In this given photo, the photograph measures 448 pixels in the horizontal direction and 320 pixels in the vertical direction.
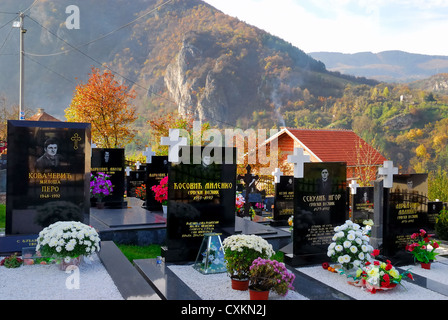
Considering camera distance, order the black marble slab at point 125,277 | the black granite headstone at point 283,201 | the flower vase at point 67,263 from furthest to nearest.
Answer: the black granite headstone at point 283,201 → the flower vase at point 67,263 → the black marble slab at point 125,277

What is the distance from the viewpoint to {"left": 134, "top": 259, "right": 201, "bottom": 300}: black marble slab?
17.8ft

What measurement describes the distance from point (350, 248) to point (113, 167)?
8.32 metres

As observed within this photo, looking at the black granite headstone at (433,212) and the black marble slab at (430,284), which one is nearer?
the black marble slab at (430,284)

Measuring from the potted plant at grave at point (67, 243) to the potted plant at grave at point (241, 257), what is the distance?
2014mm

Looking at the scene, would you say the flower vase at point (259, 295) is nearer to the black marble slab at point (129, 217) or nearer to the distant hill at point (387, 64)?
the black marble slab at point (129, 217)

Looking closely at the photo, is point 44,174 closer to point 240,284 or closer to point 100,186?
point 240,284

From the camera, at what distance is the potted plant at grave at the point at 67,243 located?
618 centimetres

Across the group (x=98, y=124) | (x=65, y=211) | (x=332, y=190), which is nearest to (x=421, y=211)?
(x=332, y=190)

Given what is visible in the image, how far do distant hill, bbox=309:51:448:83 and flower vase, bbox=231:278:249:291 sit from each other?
91579 mm

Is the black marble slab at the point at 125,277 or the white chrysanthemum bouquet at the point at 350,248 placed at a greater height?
the white chrysanthemum bouquet at the point at 350,248

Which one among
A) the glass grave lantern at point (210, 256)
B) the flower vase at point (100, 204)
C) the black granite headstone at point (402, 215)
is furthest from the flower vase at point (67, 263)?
the flower vase at point (100, 204)

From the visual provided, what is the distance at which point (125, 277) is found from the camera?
6.03 m

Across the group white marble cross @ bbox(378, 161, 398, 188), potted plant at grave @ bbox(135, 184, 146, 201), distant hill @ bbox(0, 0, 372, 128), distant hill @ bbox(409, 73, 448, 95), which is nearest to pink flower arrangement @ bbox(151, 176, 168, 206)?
potted plant at grave @ bbox(135, 184, 146, 201)
